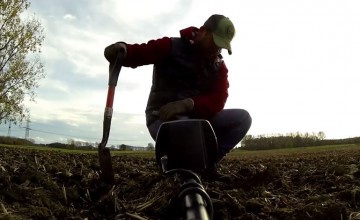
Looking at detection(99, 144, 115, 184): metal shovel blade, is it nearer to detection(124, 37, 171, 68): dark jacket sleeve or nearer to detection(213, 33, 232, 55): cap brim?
detection(124, 37, 171, 68): dark jacket sleeve

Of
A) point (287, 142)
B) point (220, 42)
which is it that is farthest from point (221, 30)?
point (287, 142)

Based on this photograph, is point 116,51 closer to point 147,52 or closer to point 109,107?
point 147,52

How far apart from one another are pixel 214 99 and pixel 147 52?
89cm

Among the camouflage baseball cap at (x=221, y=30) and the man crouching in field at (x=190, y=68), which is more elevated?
the camouflage baseball cap at (x=221, y=30)

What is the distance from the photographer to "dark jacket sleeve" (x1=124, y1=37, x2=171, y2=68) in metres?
3.74

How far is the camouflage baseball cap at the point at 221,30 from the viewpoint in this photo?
3830mm

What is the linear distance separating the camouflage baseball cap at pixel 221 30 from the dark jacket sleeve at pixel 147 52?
0.44 metres

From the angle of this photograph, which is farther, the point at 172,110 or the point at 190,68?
the point at 190,68

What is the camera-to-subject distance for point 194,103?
3883mm

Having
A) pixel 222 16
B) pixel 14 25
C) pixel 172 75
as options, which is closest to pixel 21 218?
pixel 172 75

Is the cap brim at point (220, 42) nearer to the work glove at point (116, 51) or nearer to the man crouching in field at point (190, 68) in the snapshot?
the man crouching in field at point (190, 68)

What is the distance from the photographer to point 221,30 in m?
3.83

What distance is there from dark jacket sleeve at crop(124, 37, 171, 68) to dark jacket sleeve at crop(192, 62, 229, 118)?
0.55 m

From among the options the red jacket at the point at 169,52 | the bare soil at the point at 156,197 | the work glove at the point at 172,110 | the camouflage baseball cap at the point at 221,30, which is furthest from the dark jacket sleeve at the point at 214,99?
the bare soil at the point at 156,197
